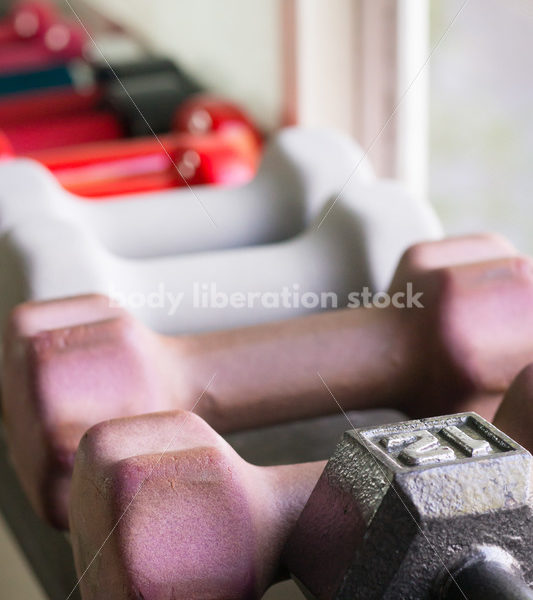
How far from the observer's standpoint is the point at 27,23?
4.17 ft

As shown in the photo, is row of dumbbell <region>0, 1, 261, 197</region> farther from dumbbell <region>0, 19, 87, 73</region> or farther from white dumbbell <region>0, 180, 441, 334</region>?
white dumbbell <region>0, 180, 441, 334</region>

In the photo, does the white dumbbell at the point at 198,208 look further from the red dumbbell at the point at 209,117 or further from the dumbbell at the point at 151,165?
the red dumbbell at the point at 209,117

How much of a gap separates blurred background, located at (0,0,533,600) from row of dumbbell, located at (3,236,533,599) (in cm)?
27

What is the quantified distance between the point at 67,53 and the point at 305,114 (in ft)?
1.29

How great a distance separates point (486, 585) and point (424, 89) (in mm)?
580

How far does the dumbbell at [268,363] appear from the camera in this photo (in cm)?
34

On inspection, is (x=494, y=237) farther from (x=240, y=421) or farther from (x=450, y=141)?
(x=450, y=141)

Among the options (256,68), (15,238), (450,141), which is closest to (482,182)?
(450,141)

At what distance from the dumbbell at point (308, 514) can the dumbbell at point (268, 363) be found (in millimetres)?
47

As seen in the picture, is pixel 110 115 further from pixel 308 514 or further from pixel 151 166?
pixel 308 514

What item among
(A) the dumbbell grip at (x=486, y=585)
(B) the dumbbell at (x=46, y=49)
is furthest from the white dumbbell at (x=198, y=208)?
(B) the dumbbell at (x=46, y=49)

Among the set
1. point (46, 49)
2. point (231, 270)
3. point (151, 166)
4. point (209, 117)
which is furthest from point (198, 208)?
point (46, 49)

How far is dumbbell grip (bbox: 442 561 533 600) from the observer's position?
235mm

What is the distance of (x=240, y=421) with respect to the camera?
375 millimetres
